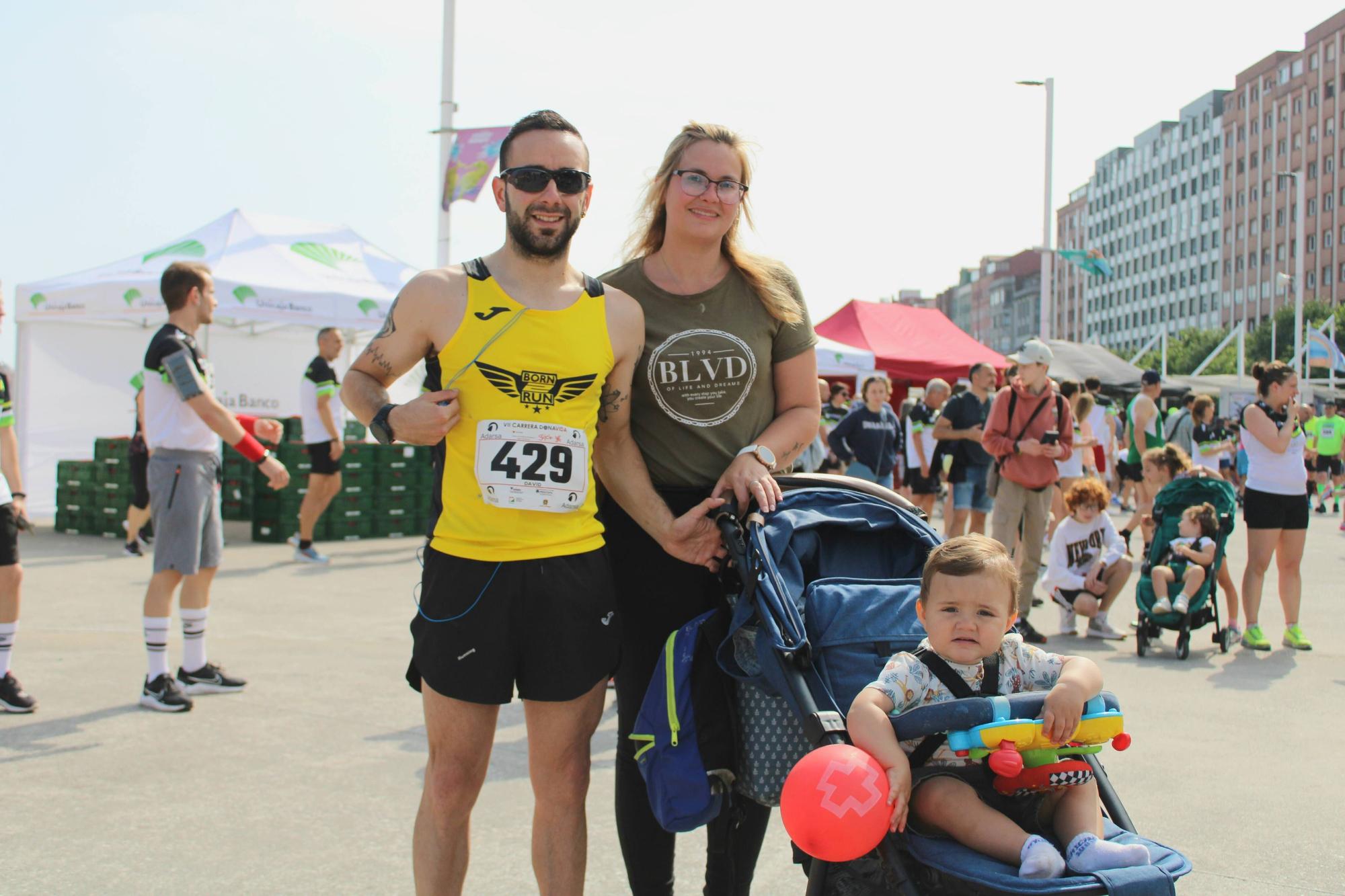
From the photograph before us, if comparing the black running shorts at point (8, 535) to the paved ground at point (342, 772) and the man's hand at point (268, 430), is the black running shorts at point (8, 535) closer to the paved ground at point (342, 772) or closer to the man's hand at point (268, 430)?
the paved ground at point (342, 772)

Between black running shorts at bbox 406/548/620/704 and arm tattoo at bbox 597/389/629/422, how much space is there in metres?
0.37

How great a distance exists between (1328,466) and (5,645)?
22.6 m

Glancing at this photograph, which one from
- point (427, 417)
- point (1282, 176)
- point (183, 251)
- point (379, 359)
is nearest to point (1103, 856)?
point (427, 417)

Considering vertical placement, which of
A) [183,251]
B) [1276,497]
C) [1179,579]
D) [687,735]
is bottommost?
[1179,579]

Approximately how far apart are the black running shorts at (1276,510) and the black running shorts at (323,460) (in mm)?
7654

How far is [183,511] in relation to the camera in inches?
216

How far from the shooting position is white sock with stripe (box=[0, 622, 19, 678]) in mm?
5387

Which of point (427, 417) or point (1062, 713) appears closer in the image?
point (1062, 713)

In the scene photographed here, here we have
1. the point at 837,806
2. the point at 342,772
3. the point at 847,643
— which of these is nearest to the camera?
the point at 837,806

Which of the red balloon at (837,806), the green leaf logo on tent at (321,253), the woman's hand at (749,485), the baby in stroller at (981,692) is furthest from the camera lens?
the green leaf logo on tent at (321,253)

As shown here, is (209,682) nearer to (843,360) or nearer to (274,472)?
(274,472)

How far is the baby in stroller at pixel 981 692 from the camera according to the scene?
2.11 metres

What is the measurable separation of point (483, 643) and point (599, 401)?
0.63 m

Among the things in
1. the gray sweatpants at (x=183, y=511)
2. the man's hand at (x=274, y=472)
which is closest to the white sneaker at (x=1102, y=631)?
the man's hand at (x=274, y=472)
